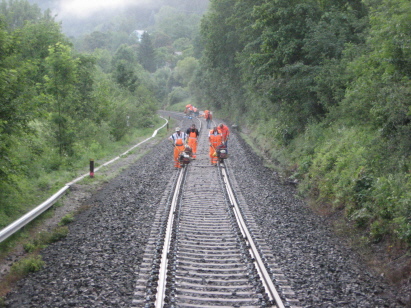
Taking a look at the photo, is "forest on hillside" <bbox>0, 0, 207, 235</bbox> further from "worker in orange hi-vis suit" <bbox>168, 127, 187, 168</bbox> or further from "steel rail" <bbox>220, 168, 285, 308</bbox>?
"steel rail" <bbox>220, 168, 285, 308</bbox>

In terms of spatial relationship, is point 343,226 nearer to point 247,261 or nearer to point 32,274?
point 247,261

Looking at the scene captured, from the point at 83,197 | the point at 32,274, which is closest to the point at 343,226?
the point at 32,274

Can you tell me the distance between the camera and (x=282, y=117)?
21.6m

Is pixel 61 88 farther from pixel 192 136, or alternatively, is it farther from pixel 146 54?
pixel 146 54

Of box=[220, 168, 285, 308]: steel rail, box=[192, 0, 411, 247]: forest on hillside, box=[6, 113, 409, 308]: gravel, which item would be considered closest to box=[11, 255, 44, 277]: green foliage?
box=[6, 113, 409, 308]: gravel

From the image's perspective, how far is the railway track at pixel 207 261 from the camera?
589cm

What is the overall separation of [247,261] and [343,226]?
3.46 m

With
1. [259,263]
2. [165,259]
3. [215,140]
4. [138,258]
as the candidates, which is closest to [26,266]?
[138,258]

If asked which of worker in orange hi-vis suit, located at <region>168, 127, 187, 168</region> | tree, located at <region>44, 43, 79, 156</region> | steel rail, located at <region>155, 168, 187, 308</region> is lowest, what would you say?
steel rail, located at <region>155, 168, 187, 308</region>

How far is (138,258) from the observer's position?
7367 mm

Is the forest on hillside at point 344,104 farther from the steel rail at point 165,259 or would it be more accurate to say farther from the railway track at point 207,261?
the steel rail at point 165,259

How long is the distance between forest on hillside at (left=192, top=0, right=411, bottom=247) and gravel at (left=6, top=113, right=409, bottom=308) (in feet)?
3.38

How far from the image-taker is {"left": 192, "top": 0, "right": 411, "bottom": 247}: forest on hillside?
363 inches

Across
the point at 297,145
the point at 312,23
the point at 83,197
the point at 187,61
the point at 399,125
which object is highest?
the point at 187,61
